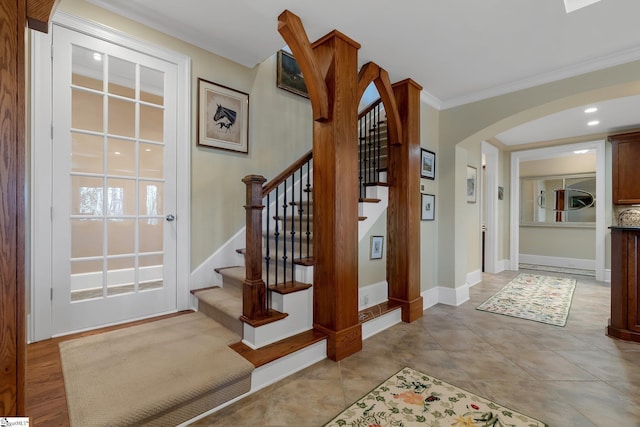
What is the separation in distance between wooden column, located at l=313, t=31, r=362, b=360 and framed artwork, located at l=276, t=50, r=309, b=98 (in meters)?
1.17

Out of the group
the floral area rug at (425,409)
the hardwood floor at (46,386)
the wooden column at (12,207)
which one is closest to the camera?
the wooden column at (12,207)

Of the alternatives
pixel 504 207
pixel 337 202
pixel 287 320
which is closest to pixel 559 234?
pixel 504 207

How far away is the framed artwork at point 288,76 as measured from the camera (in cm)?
347

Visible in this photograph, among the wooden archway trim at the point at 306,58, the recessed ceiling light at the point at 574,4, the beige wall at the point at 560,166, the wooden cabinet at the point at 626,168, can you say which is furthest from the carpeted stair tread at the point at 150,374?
the beige wall at the point at 560,166

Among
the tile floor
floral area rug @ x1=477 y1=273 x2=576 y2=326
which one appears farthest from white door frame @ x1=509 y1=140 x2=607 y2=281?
the tile floor

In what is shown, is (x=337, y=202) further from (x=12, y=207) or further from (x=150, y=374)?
(x=12, y=207)

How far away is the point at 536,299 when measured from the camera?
390 cm

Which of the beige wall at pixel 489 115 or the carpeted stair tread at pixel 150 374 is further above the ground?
the beige wall at pixel 489 115

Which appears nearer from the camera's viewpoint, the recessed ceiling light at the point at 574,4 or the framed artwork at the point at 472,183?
the recessed ceiling light at the point at 574,4

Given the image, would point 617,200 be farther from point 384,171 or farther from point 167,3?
point 167,3

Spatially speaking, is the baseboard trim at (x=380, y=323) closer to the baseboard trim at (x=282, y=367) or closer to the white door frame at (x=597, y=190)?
the baseboard trim at (x=282, y=367)

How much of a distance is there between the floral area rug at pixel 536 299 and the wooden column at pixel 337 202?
7.12ft

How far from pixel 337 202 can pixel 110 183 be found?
191cm

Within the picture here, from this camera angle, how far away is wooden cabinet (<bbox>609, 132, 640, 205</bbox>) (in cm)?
457
